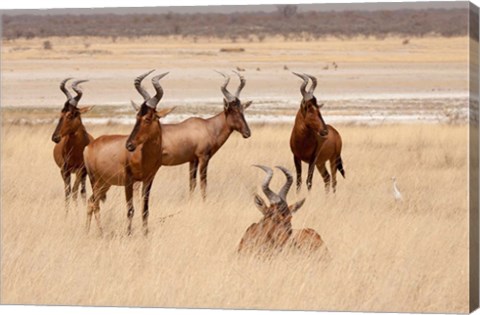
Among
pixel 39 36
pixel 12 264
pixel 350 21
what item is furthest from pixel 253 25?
pixel 12 264

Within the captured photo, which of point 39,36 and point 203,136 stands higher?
point 39,36

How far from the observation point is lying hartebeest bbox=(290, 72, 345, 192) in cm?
1461

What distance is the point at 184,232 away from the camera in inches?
539

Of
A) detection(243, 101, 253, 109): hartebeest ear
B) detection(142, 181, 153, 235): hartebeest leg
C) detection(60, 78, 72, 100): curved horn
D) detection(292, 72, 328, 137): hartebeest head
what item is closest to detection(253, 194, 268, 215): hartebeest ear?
detection(142, 181, 153, 235): hartebeest leg

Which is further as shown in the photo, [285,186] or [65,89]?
[65,89]

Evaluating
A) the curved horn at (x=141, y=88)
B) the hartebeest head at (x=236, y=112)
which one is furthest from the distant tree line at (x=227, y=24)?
the hartebeest head at (x=236, y=112)

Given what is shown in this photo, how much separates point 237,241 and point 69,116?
6.73ft

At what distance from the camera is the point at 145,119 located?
1361 centimetres

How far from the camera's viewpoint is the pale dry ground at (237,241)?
1269 cm

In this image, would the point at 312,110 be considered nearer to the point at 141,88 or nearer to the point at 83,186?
the point at 141,88

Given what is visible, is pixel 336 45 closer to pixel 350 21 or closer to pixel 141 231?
pixel 350 21

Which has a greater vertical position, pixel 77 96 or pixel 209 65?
pixel 209 65

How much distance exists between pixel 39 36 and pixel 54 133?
981 mm

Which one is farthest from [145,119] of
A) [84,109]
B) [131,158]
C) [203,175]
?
[203,175]
